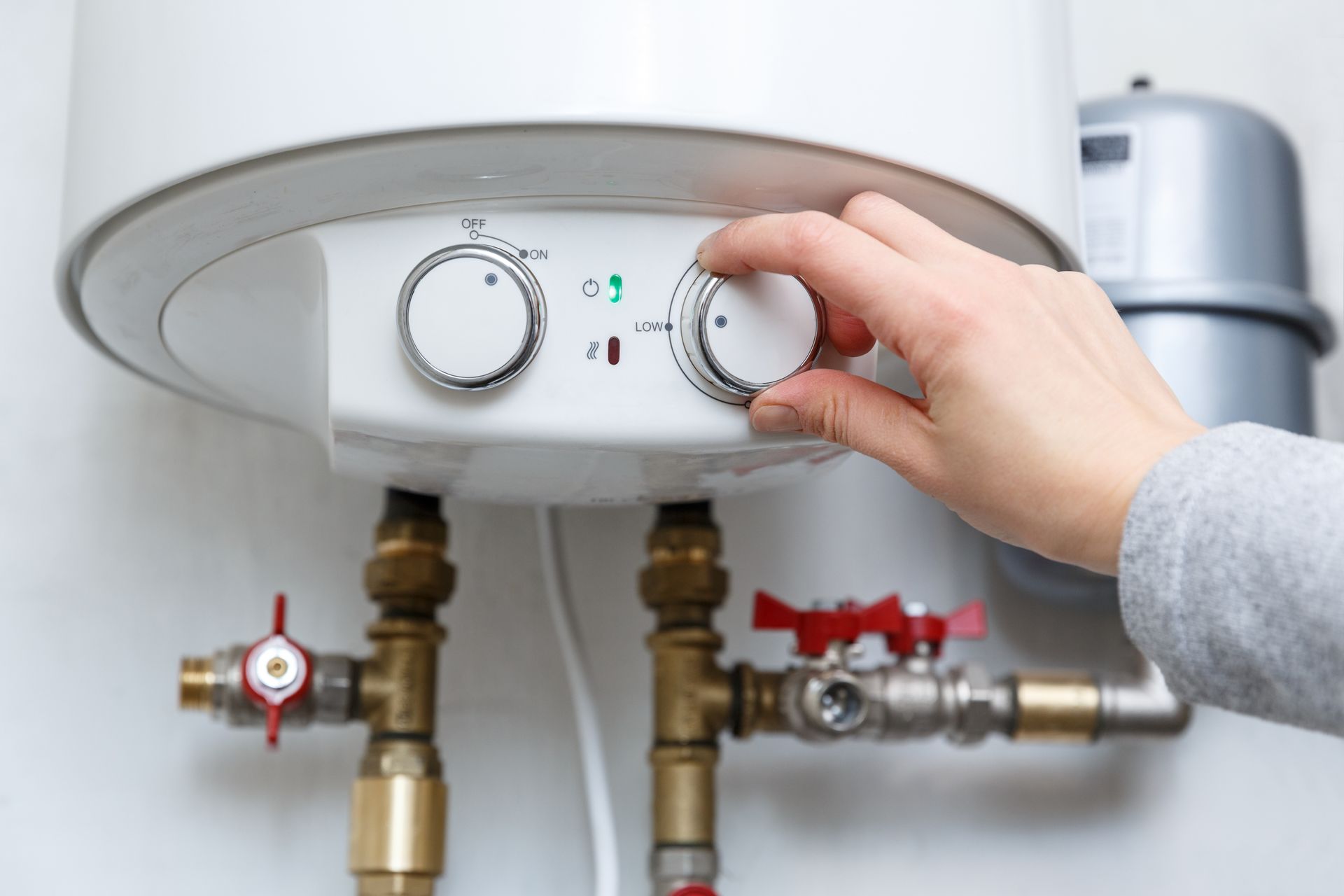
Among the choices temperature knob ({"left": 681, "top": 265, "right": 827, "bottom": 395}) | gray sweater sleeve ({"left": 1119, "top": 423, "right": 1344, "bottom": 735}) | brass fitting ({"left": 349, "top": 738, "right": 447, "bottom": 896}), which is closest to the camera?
gray sweater sleeve ({"left": 1119, "top": 423, "right": 1344, "bottom": 735})

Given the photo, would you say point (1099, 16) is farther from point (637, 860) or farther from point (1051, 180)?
point (637, 860)

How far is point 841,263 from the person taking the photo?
0.42 meters

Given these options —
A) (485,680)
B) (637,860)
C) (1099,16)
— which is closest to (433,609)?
(485,680)

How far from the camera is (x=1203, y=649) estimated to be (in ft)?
1.19

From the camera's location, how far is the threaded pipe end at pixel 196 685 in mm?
634

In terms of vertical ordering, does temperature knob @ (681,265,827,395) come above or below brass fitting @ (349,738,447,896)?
above

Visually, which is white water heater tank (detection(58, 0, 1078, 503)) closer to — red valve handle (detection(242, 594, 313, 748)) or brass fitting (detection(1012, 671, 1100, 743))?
red valve handle (detection(242, 594, 313, 748))

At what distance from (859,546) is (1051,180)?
366 mm

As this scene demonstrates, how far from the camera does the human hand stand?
15.5 inches

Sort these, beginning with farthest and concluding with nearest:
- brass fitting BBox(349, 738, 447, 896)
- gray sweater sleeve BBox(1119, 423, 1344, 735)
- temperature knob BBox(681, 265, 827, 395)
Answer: brass fitting BBox(349, 738, 447, 896) < temperature knob BBox(681, 265, 827, 395) < gray sweater sleeve BBox(1119, 423, 1344, 735)

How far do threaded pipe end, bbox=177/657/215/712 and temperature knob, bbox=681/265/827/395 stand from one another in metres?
0.35

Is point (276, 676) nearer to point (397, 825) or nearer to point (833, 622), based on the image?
point (397, 825)

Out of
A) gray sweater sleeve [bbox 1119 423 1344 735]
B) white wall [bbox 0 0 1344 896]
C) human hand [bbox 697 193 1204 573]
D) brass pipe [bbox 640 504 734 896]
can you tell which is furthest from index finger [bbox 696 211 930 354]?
white wall [bbox 0 0 1344 896]

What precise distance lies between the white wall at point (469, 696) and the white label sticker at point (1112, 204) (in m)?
0.21
